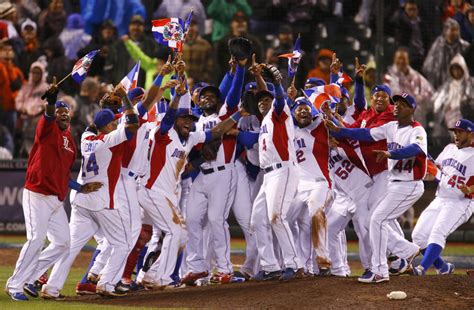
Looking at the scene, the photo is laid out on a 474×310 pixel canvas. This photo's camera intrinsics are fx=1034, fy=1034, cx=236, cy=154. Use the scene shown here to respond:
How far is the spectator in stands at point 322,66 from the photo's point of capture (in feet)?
56.0

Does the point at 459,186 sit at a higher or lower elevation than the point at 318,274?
higher

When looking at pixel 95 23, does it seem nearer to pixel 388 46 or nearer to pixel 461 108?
pixel 388 46

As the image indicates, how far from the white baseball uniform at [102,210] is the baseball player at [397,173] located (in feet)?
7.85

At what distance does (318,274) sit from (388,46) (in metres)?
7.32

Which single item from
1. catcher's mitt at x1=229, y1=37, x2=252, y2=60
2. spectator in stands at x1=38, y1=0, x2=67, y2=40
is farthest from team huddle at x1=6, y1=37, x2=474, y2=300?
spectator in stands at x1=38, y1=0, x2=67, y2=40

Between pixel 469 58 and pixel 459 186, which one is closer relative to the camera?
pixel 459 186

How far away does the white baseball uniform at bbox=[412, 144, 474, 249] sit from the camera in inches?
445

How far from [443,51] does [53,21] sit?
7.05 metres

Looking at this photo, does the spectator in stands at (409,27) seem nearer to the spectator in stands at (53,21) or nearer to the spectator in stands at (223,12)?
the spectator in stands at (223,12)

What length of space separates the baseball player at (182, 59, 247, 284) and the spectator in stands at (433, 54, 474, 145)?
6177 mm

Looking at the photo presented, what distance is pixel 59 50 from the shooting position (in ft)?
60.8

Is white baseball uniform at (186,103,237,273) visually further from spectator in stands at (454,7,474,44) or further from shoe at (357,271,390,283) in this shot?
spectator in stands at (454,7,474,44)

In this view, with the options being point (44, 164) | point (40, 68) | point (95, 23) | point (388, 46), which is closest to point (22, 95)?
point (40, 68)

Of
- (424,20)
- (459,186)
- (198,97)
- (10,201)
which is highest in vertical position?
(424,20)
